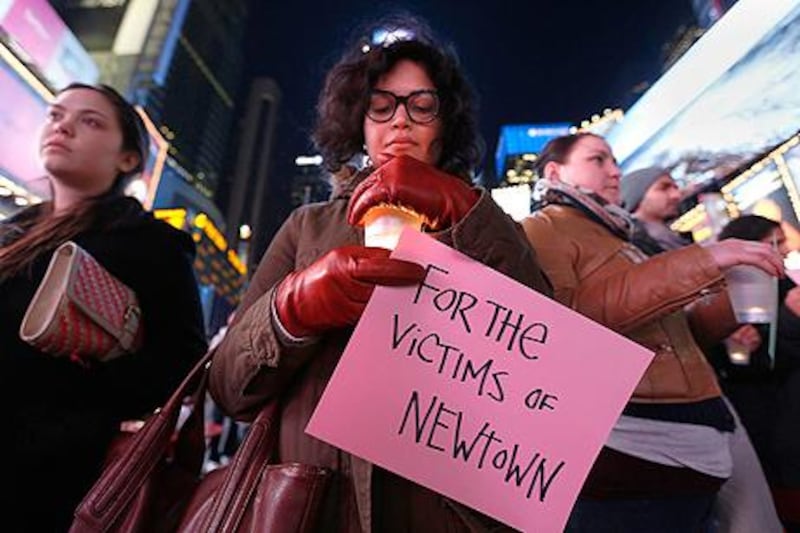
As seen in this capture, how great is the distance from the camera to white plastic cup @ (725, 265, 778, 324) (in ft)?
4.92

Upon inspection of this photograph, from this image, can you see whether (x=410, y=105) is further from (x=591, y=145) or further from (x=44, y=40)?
(x=44, y=40)

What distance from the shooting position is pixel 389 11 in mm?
1706

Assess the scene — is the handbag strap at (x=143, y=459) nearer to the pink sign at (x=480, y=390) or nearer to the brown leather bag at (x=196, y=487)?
the brown leather bag at (x=196, y=487)

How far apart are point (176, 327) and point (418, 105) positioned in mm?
914

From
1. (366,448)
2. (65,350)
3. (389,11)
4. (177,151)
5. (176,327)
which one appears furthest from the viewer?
(177,151)

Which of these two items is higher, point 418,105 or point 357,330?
point 418,105

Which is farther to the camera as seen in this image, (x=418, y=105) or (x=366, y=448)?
(x=418, y=105)

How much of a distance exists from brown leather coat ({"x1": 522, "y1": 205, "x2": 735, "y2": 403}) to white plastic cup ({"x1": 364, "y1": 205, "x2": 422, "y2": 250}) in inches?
28.7

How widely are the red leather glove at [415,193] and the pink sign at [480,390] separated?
8 cm

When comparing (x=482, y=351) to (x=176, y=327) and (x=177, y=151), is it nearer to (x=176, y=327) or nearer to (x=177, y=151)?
(x=176, y=327)

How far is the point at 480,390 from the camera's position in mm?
738

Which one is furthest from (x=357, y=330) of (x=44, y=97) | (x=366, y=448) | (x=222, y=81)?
(x=222, y=81)

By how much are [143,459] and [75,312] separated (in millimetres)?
433

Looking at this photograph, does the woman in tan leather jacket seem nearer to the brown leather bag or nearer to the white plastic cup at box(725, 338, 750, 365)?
the white plastic cup at box(725, 338, 750, 365)
